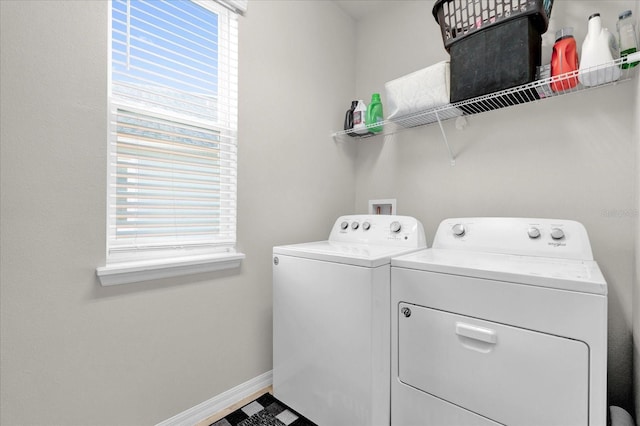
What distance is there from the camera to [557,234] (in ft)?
4.29

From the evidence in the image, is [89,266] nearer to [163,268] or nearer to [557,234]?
[163,268]

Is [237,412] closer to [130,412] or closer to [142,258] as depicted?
[130,412]

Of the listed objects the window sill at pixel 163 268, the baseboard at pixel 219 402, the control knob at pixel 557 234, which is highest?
the control knob at pixel 557 234

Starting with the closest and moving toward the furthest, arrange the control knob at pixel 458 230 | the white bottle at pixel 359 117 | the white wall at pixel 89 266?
the white wall at pixel 89 266 → the control knob at pixel 458 230 → the white bottle at pixel 359 117

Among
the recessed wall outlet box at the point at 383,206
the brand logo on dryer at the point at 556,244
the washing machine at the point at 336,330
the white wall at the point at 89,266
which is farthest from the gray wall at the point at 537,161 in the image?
the white wall at the point at 89,266

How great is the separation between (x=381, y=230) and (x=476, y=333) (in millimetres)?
808

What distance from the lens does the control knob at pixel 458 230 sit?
5.20 feet

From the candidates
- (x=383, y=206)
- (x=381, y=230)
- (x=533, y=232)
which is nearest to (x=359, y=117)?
(x=383, y=206)

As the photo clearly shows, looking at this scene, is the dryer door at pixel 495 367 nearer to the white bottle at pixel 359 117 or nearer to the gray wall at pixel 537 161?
the gray wall at pixel 537 161

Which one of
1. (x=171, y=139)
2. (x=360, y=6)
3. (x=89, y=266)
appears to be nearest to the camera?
(x=89, y=266)

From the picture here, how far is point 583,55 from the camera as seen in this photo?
126cm

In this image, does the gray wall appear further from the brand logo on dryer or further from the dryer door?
the dryer door

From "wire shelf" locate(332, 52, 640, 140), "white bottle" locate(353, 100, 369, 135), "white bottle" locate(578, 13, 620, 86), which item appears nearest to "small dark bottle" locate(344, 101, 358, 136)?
"white bottle" locate(353, 100, 369, 135)

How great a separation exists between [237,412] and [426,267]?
123 cm
